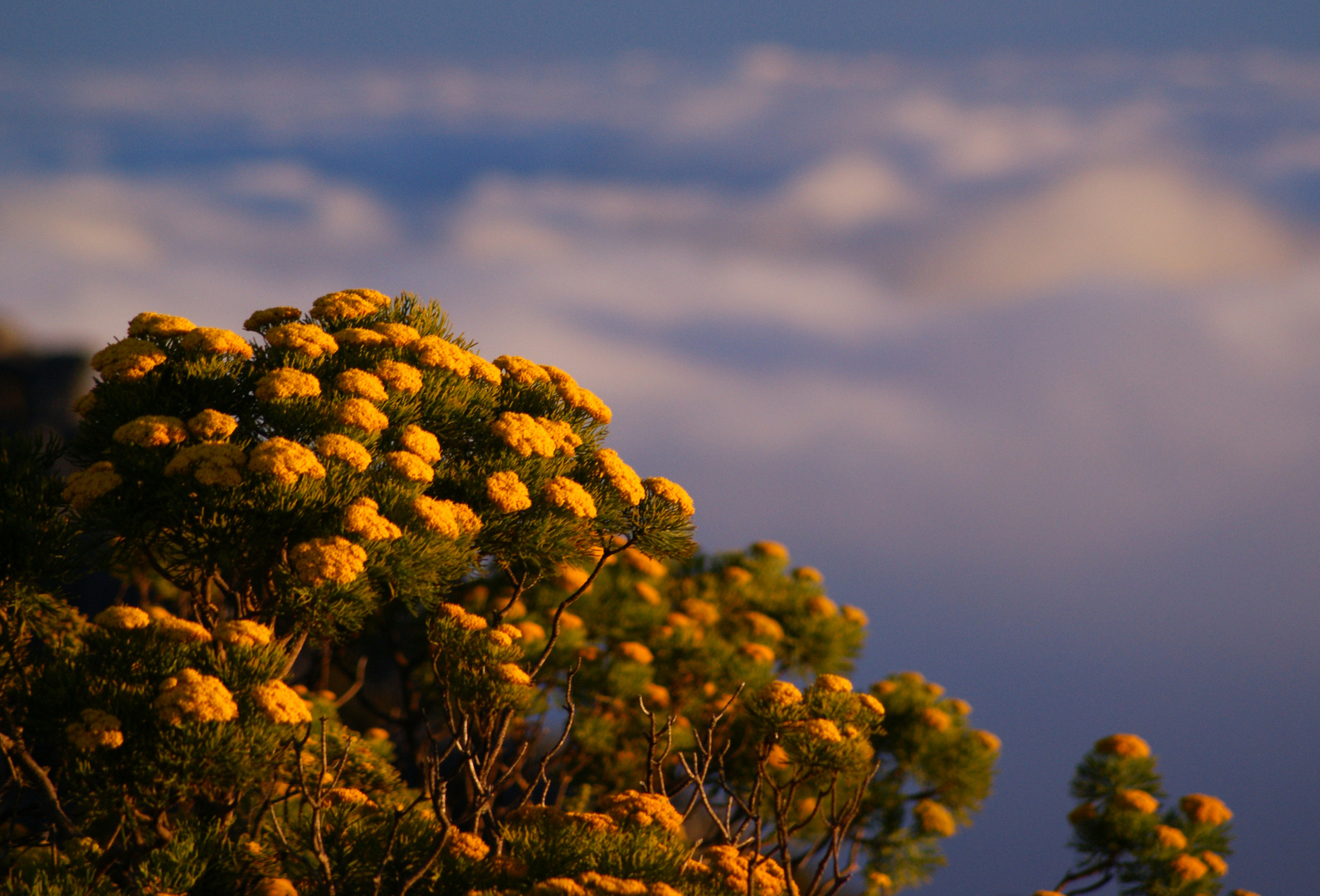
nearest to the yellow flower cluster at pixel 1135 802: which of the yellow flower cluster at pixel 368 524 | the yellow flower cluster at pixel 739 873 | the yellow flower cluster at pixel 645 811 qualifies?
the yellow flower cluster at pixel 739 873

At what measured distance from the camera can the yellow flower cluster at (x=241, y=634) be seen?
7941 millimetres

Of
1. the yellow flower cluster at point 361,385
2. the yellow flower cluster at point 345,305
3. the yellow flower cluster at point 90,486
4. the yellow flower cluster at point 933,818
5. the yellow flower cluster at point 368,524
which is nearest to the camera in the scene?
the yellow flower cluster at point 368,524

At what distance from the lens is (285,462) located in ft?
26.6

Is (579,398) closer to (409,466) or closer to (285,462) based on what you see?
(409,466)

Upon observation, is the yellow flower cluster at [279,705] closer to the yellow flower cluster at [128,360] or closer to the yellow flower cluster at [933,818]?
the yellow flower cluster at [128,360]

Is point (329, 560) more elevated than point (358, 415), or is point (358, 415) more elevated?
point (358, 415)

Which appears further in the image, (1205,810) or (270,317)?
(1205,810)

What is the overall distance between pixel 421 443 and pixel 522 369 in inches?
92.0

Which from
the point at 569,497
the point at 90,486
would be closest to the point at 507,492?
the point at 569,497

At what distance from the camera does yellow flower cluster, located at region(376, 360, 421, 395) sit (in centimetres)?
950

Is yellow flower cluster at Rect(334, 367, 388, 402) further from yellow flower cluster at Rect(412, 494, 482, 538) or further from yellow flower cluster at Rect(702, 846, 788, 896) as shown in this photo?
yellow flower cluster at Rect(702, 846, 788, 896)

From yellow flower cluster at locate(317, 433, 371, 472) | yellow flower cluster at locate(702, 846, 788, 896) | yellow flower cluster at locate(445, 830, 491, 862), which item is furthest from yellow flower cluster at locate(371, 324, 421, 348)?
yellow flower cluster at locate(702, 846, 788, 896)

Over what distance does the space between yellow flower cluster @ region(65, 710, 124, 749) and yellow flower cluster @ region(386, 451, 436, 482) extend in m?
2.89

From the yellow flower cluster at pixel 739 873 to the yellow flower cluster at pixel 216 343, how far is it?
642cm
